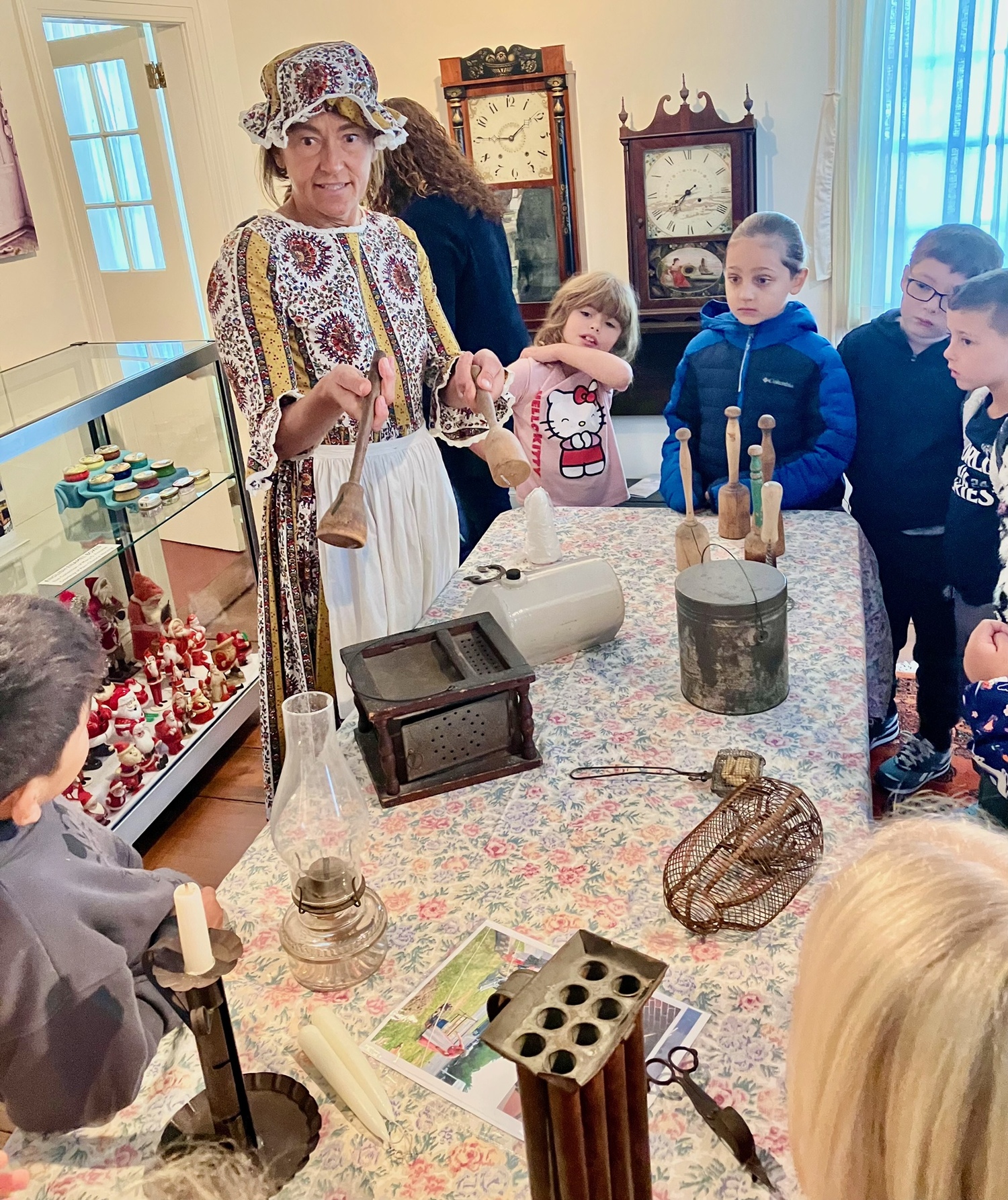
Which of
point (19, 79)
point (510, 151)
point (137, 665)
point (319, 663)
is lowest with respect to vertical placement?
point (137, 665)

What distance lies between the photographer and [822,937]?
643mm

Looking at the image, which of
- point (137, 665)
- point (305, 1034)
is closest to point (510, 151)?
point (137, 665)

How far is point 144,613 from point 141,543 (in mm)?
235

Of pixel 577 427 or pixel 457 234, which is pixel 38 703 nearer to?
pixel 457 234

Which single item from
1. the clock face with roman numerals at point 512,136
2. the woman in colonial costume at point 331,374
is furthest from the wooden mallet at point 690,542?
the clock face with roman numerals at point 512,136

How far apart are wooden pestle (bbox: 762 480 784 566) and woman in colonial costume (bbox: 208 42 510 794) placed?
55cm

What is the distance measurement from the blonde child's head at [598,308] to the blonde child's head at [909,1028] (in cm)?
232

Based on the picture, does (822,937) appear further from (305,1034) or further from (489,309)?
(489,309)

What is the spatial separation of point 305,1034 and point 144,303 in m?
3.68

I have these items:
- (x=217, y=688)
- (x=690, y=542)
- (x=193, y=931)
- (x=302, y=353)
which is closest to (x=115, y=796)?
(x=217, y=688)

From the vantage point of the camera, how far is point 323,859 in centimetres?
117

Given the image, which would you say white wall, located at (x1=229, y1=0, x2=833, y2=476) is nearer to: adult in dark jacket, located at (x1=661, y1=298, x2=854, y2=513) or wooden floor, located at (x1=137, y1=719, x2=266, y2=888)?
adult in dark jacket, located at (x1=661, y1=298, x2=854, y2=513)

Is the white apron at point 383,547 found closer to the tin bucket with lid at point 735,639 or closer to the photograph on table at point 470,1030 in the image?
the tin bucket with lid at point 735,639

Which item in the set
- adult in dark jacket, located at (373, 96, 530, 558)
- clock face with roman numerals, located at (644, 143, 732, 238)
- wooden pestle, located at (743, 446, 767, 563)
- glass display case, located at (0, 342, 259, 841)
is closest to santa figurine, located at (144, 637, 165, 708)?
glass display case, located at (0, 342, 259, 841)
